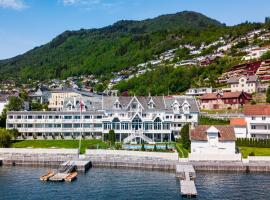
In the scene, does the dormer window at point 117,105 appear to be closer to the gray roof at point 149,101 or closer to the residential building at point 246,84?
the gray roof at point 149,101

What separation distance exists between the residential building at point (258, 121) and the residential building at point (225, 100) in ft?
120

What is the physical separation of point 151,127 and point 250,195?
142 ft

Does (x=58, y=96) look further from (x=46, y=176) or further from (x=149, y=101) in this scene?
(x=46, y=176)

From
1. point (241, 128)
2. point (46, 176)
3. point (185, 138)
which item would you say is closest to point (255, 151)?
point (241, 128)

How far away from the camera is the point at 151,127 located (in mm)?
98125

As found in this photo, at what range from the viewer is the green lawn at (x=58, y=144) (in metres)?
91.1

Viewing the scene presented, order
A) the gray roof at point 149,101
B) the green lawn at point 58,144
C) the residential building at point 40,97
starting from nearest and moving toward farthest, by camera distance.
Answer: the green lawn at point 58,144
the gray roof at point 149,101
the residential building at point 40,97

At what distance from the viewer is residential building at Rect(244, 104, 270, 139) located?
91.9m

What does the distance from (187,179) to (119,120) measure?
38.4 metres

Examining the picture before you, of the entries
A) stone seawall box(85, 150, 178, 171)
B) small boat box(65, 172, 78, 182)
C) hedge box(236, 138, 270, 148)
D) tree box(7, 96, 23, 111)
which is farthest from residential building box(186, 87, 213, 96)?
small boat box(65, 172, 78, 182)

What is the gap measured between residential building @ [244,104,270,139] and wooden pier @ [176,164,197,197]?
2655 centimetres

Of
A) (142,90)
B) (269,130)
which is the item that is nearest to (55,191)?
(269,130)

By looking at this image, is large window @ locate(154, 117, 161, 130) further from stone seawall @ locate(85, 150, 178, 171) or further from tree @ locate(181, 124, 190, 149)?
stone seawall @ locate(85, 150, 178, 171)

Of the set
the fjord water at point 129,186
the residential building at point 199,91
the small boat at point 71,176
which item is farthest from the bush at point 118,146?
the residential building at point 199,91
